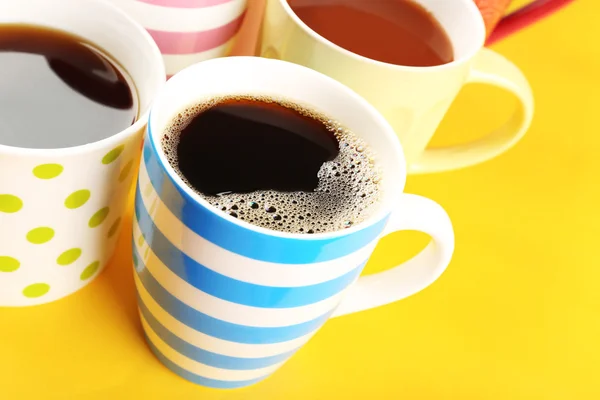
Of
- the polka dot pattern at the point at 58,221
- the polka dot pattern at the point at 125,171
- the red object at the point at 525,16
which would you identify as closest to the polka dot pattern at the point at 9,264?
the polka dot pattern at the point at 58,221

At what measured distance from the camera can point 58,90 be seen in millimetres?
611

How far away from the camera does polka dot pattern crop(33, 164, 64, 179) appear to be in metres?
0.46

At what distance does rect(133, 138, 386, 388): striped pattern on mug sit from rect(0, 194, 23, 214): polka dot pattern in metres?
0.08

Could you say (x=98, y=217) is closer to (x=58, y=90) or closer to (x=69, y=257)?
(x=69, y=257)

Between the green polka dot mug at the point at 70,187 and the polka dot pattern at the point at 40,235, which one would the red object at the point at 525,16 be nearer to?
the green polka dot mug at the point at 70,187

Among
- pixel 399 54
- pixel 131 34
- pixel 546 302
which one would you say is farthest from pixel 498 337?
pixel 131 34

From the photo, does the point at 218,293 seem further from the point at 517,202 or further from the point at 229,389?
the point at 517,202

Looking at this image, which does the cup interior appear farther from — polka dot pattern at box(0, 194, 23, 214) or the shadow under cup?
polka dot pattern at box(0, 194, 23, 214)

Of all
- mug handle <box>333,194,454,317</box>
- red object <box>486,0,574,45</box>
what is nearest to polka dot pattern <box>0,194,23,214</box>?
mug handle <box>333,194,454,317</box>

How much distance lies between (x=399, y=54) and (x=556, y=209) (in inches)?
11.1

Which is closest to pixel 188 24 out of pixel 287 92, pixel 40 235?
pixel 287 92

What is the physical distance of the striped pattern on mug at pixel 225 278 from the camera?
0.41 meters

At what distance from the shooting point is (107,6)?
1.88 ft

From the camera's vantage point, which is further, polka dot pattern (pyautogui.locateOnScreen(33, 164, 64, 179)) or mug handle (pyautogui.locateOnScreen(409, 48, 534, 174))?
mug handle (pyautogui.locateOnScreen(409, 48, 534, 174))
